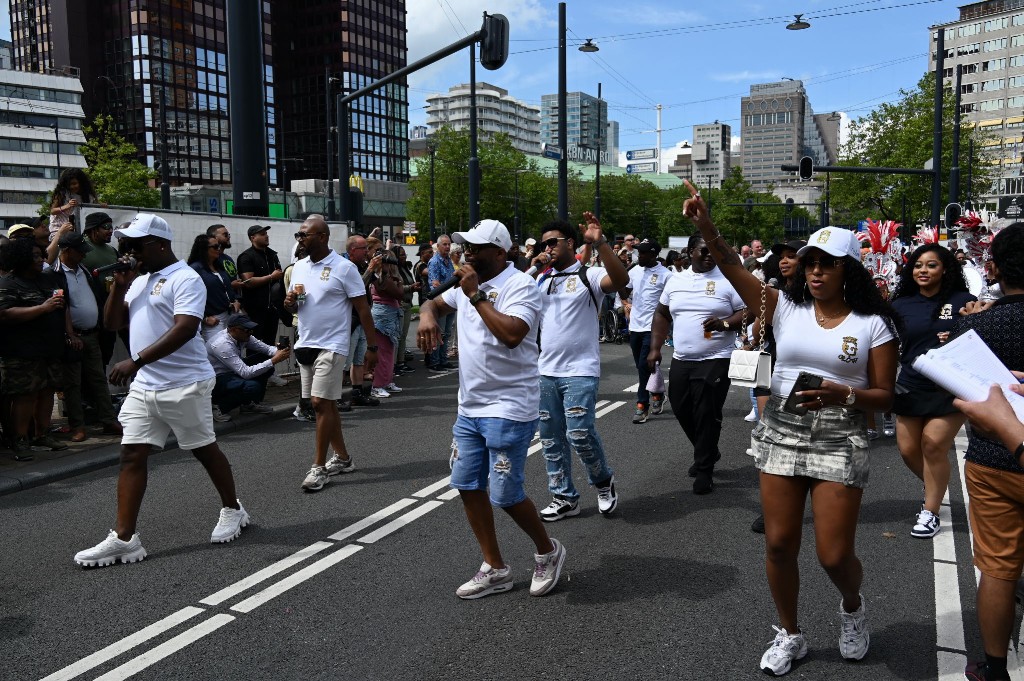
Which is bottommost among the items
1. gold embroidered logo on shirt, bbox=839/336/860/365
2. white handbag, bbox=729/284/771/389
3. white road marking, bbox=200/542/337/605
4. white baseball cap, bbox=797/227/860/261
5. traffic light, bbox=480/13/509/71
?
white road marking, bbox=200/542/337/605

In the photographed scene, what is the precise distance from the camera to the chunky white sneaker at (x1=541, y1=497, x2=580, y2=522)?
6.10 m

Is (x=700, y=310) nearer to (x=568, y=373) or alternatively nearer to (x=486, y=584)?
(x=568, y=373)

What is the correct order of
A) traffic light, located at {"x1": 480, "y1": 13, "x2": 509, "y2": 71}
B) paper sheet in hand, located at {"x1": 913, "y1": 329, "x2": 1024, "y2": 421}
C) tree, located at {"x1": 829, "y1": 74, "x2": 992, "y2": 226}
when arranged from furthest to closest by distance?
tree, located at {"x1": 829, "y1": 74, "x2": 992, "y2": 226}, traffic light, located at {"x1": 480, "y1": 13, "x2": 509, "y2": 71}, paper sheet in hand, located at {"x1": 913, "y1": 329, "x2": 1024, "y2": 421}

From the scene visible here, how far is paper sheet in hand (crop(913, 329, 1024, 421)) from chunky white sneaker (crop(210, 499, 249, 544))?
14.2ft

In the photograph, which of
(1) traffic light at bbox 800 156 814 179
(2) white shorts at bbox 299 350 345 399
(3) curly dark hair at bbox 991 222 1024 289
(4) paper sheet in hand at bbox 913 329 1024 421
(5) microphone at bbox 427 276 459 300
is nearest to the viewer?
(4) paper sheet in hand at bbox 913 329 1024 421

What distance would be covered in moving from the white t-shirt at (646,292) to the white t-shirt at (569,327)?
4272 millimetres

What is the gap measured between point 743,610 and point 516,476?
4.38 feet

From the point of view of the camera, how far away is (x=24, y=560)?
5.34 metres

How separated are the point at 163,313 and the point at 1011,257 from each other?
4.51 meters

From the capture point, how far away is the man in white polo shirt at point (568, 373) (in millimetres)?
6004

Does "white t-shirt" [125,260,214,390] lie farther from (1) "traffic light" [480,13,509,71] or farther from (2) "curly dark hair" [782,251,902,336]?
(1) "traffic light" [480,13,509,71]

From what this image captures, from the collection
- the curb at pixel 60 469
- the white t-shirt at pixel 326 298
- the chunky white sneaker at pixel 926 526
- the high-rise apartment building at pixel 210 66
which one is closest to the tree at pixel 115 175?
the high-rise apartment building at pixel 210 66

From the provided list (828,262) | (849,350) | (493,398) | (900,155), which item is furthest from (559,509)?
(900,155)

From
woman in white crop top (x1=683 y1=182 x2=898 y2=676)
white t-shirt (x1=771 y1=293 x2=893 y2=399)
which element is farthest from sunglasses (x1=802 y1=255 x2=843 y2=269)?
white t-shirt (x1=771 y1=293 x2=893 y2=399)
